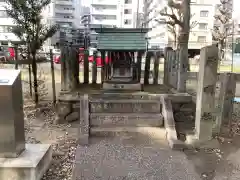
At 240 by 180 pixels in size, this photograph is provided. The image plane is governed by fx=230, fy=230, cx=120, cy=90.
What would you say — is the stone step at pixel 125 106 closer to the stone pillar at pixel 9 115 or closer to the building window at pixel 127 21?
the stone pillar at pixel 9 115

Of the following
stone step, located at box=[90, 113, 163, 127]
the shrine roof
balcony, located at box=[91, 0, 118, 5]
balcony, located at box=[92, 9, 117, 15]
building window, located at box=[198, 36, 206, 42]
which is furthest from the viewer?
balcony, located at box=[91, 0, 118, 5]

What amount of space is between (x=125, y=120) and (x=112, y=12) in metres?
45.3

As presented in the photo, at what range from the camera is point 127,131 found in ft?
15.5

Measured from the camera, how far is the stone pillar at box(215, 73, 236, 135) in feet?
15.2

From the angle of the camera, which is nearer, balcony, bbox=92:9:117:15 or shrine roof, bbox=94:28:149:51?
shrine roof, bbox=94:28:149:51

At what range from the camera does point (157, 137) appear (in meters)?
4.64

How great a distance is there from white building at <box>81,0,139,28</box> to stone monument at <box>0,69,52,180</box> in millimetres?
43496

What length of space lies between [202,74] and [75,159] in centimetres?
266

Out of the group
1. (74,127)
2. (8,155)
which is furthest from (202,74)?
(8,155)

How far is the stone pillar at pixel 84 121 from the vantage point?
14.2 ft

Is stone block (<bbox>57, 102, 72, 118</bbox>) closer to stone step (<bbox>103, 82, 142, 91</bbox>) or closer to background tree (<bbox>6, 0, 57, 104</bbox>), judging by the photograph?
Answer: stone step (<bbox>103, 82, 142, 91</bbox>)

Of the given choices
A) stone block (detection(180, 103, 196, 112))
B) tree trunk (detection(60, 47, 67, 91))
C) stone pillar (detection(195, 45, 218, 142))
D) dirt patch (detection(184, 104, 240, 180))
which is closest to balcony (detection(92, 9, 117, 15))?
tree trunk (detection(60, 47, 67, 91))

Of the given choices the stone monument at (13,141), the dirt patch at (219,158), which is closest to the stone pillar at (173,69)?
the dirt patch at (219,158)

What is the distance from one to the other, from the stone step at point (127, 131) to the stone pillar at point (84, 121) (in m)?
0.18
